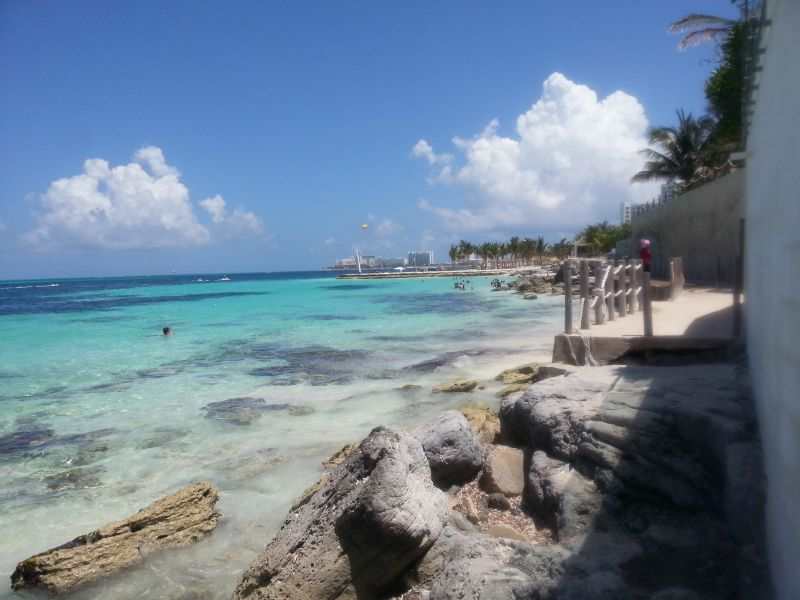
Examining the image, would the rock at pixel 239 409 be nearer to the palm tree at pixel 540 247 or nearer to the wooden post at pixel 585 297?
the wooden post at pixel 585 297

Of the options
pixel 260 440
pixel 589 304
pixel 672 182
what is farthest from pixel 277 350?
pixel 672 182

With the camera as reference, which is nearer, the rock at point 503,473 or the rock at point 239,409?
the rock at point 503,473

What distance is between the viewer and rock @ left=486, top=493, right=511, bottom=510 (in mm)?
5125

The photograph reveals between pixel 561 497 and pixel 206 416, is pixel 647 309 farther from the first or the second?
pixel 206 416

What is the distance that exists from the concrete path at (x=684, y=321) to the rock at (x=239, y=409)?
18.3ft

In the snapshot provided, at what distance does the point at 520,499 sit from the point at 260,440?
4424mm

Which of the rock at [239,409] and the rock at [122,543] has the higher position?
the rock at [122,543]

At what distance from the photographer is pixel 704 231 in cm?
1709

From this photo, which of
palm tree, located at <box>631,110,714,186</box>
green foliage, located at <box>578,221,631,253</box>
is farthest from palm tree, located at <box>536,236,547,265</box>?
palm tree, located at <box>631,110,714,186</box>

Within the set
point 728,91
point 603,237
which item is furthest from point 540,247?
point 728,91

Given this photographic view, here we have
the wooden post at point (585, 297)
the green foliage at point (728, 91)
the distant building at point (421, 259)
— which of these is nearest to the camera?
the wooden post at point (585, 297)

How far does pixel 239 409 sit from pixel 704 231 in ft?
47.7

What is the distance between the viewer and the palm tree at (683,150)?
28.4 m

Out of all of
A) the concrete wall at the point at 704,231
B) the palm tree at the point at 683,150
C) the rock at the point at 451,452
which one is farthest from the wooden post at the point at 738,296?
the palm tree at the point at 683,150
